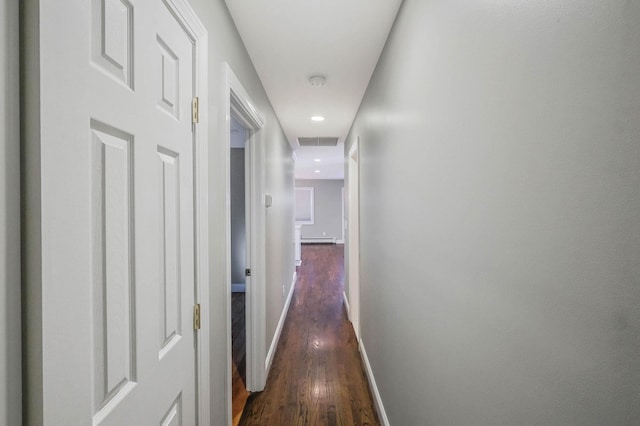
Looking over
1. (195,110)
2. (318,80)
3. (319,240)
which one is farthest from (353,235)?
(319,240)

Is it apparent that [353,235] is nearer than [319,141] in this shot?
Yes

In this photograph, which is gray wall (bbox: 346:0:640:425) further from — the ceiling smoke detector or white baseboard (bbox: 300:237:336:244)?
white baseboard (bbox: 300:237:336:244)

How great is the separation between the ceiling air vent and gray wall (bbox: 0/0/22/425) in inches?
158

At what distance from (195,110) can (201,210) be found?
1.22 feet

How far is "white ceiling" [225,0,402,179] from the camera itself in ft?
4.81

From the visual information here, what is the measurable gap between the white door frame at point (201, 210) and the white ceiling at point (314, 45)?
0.52 meters

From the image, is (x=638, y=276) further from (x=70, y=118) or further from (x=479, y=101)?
(x=70, y=118)

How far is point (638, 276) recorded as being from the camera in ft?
1.29

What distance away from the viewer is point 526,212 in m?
0.59

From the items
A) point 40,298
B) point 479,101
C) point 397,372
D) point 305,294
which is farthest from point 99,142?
point 305,294

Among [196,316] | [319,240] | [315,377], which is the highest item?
[196,316]

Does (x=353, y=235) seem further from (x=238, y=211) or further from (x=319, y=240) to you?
(x=319, y=240)

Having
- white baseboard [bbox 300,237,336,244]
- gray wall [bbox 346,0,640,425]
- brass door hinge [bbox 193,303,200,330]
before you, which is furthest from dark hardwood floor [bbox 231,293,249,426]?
white baseboard [bbox 300,237,336,244]

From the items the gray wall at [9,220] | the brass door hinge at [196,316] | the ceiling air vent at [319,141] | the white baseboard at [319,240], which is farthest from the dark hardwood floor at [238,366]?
the white baseboard at [319,240]
